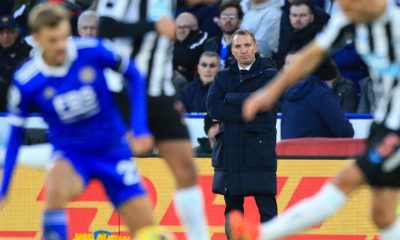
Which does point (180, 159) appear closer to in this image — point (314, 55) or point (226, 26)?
point (314, 55)

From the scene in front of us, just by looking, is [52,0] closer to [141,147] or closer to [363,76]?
[363,76]

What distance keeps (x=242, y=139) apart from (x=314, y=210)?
3754mm

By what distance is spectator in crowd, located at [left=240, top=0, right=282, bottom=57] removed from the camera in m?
16.2

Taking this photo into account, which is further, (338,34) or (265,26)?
(265,26)

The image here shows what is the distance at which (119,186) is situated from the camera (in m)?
9.83

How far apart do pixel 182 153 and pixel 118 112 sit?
554 millimetres

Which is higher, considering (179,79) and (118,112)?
(118,112)

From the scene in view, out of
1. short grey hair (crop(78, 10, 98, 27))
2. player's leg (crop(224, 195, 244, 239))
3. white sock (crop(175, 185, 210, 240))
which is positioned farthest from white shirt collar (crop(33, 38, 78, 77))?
short grey hair (crop(78, 10, 98, 27))

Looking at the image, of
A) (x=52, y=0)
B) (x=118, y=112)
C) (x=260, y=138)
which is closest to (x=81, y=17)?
(x=52, y=0)

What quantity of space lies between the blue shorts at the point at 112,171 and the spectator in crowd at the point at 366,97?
6018mm

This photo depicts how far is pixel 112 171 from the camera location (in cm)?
980

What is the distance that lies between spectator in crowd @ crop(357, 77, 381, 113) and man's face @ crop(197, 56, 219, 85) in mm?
1627

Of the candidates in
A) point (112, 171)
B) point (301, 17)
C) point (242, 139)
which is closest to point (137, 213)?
point (112, 171)

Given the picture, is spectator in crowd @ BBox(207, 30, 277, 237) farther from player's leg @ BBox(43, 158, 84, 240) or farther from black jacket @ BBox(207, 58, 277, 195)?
player's leg @ BBox(43, 158, 84, 240)
